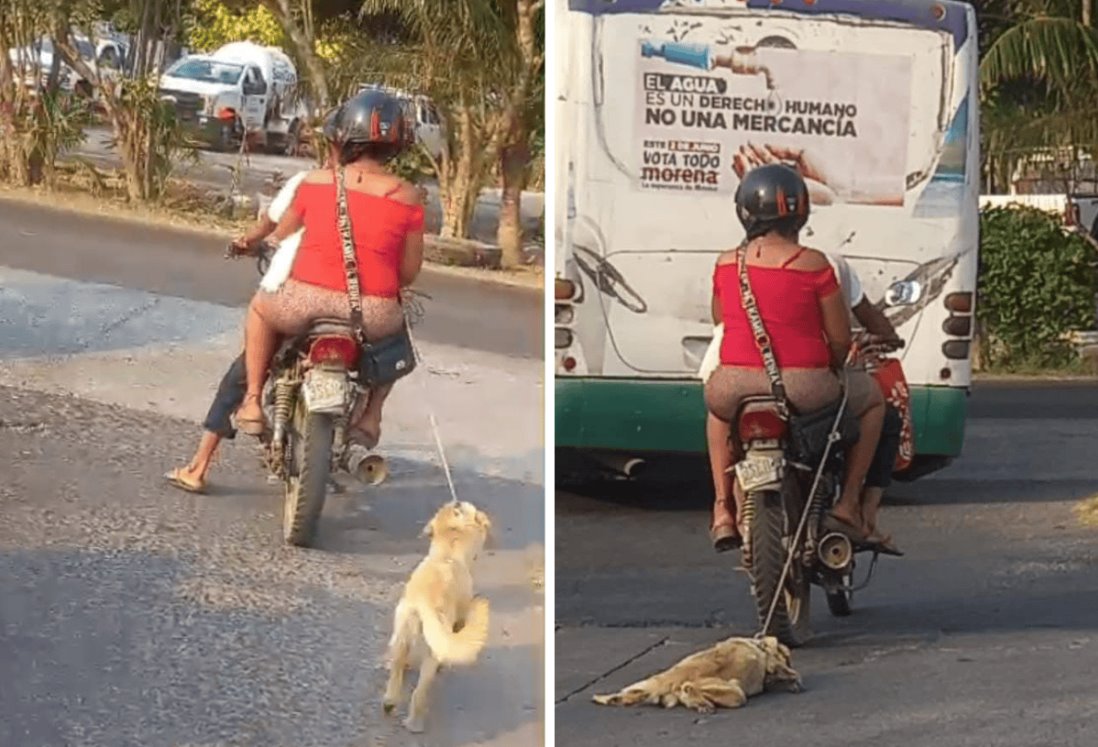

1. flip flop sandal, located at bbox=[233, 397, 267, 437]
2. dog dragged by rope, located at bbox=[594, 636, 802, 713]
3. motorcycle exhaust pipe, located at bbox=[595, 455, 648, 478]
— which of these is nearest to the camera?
flip flop sandal, located at bbox=[233, 397, 267, 437]

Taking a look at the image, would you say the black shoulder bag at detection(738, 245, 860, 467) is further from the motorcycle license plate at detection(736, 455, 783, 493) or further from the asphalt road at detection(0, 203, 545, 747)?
the asphalt road at detection(0, 203, 545, 747)

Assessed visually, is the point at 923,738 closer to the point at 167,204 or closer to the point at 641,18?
the point at 641,18

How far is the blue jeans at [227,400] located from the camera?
8.97 feet

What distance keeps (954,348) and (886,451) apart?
5.74 feet

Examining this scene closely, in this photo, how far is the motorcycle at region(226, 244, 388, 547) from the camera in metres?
2.72

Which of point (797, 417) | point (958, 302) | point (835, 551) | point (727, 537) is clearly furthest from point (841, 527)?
point (958, 302)

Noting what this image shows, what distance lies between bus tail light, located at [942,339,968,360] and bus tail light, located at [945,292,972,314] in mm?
130

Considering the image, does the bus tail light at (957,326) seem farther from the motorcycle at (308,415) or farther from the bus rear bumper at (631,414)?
the motorcycle at (308,415)

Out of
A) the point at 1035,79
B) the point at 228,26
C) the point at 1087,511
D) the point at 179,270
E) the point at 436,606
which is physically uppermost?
the point at 1035,79

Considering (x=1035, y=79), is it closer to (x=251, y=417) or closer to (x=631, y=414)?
(x=631, y=414)

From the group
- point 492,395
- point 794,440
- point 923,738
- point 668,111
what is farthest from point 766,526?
point 492,395

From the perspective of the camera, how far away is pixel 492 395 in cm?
278

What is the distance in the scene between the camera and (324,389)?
2.74 metres

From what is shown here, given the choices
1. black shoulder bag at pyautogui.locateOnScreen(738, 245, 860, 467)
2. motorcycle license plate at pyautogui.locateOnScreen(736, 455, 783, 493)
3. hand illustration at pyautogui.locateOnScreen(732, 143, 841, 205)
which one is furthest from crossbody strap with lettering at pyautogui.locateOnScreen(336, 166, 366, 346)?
hand illustration at pyautogui.locateOnScreen(732, 143, 841, 205)
